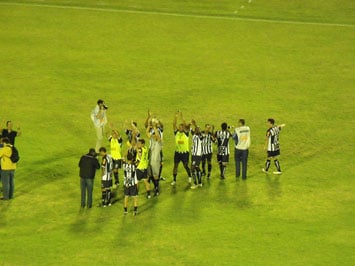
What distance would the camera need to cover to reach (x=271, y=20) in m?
50.9

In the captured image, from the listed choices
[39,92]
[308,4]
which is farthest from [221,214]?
[308,4]

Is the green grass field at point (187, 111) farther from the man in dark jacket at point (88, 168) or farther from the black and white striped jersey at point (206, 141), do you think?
the black and white striped jersey at point (206, 141)

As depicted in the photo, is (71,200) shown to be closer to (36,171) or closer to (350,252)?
(36,171)

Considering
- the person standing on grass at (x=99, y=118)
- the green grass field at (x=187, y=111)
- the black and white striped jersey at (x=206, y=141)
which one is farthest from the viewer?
the person standing on grass at (x=99, y=118)

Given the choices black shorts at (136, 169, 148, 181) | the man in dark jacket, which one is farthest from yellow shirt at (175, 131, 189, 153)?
the man in dark jacket

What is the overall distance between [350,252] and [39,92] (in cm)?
1868

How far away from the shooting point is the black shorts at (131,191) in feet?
91.4

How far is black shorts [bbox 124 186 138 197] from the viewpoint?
91.4ft

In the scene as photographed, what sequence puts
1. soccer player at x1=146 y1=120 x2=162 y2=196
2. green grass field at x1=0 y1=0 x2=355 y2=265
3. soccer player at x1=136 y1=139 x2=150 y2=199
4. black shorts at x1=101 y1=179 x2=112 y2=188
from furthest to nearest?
soccer player at x1=146 y1=120 x2=162 y2=196, soccer player at x1=136 y1=139 x2=150 y2=199, black shorts at x1=101 y1=179 x2=112 y2=188, green grass field at x1=0 y1=0 x2=355 y2=265

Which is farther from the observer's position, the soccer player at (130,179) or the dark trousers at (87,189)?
the dark trousers at (87,189)

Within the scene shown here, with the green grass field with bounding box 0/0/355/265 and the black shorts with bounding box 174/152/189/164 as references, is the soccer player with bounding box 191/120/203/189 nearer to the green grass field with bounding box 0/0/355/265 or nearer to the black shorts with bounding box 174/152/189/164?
the black shorts with bounding box 174/152/189/164

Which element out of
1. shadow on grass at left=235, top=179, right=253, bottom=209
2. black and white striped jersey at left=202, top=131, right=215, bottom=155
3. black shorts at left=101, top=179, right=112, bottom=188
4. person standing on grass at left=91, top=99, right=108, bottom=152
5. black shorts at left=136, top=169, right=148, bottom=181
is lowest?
shadow on grass at left=235, top=179, right=253, bottom=209

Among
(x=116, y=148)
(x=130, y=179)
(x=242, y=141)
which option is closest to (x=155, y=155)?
(x=116, y=148)

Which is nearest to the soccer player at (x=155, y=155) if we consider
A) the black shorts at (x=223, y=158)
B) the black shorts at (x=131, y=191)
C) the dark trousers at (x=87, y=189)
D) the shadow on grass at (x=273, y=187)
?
the black shorts at (x=131, y=191)
